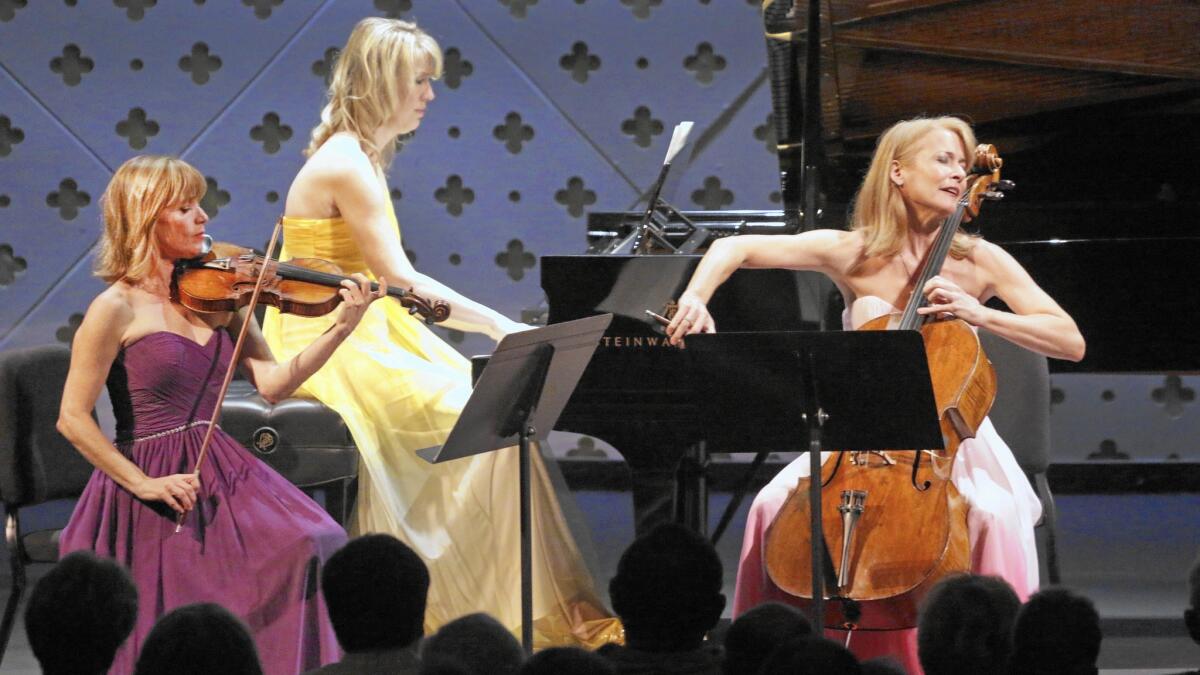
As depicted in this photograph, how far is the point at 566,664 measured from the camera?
65.6 inches

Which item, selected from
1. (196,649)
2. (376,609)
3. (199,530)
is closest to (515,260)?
(199,530)

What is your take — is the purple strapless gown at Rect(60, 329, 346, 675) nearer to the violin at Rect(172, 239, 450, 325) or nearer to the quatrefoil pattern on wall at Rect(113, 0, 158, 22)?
the violin at Rect(172, 239, 450, 325)

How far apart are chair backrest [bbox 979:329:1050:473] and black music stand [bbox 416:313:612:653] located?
1.31m

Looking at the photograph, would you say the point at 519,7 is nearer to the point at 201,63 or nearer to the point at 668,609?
the point at 201,63

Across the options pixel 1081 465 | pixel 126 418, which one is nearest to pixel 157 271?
pixel 126 418

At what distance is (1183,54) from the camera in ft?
13.1

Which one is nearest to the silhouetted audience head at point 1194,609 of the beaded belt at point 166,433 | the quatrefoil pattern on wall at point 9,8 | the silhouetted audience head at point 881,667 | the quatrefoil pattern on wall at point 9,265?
the silhouetted audience head at point 881,667

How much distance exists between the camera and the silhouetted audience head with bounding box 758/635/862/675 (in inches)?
63.7

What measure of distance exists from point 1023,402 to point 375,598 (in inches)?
88.8

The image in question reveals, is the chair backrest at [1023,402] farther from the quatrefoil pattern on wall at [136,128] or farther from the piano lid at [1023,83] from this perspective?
the quatrefoil pattern on wall at [136,128]

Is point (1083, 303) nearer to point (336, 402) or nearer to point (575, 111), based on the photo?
point (336, 402)

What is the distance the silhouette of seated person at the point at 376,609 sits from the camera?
2010 mm

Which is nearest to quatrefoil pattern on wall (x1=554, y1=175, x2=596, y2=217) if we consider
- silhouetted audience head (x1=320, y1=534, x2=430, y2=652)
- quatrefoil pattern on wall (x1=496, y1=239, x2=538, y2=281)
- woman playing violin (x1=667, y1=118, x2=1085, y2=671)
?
quatrefoil pattern on wall (x1=496, y1=239, x2=538, y2=281)

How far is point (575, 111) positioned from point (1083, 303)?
2699 millimetres
